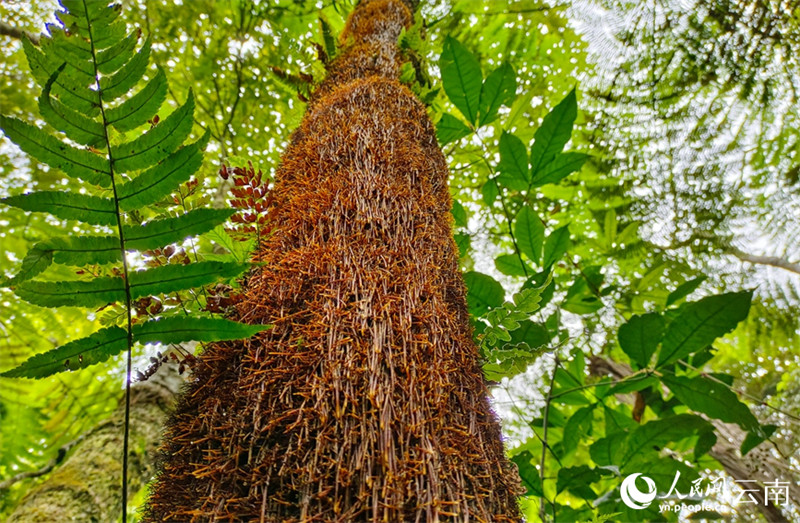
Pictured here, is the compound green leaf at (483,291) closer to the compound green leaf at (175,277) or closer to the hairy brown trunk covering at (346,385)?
the hairy brown trunk covering at (346,385)

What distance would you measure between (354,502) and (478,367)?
1.51ft

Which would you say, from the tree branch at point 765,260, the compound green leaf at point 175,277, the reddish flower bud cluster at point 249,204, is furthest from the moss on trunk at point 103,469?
the tree branch at point 765,260

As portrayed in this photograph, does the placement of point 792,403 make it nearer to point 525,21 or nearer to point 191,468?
point 525,21

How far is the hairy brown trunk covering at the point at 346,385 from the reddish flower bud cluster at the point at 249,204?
5cm

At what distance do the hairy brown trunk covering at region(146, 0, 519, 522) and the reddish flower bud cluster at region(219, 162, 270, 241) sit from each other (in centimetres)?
5

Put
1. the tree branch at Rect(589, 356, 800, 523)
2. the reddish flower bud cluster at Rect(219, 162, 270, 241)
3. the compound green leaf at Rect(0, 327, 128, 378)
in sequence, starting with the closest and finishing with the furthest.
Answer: the compound green leaf at Rect(0, 327, 128, 378) → the reddish flower bud cluster at Rect(219, 162, 270, 241) → the tree branch at Rect(589, 356, 800, 523)

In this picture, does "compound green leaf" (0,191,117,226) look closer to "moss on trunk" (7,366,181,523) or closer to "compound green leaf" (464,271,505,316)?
"moss on trunk" (7,366,181,523)

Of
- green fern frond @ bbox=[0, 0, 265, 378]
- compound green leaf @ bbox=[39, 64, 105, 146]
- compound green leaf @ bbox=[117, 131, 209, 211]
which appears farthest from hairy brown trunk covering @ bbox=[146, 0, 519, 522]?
compound green leaf @ bbox=[39, 64, 105, 146]

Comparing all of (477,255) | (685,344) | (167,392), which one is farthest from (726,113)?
(167,392)

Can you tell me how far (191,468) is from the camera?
2.37 ft

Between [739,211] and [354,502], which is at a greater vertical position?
[739,211]

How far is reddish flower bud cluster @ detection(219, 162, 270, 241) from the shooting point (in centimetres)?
111

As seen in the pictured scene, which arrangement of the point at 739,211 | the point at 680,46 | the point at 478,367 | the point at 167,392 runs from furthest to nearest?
the point at 739,211 < the point at 680,46 < the point at 167,392 < the point at 478,367

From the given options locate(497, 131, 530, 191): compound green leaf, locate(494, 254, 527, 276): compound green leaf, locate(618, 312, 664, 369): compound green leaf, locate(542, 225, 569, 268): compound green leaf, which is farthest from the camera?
locate(494, 254, 527, 276): compound green leaf
